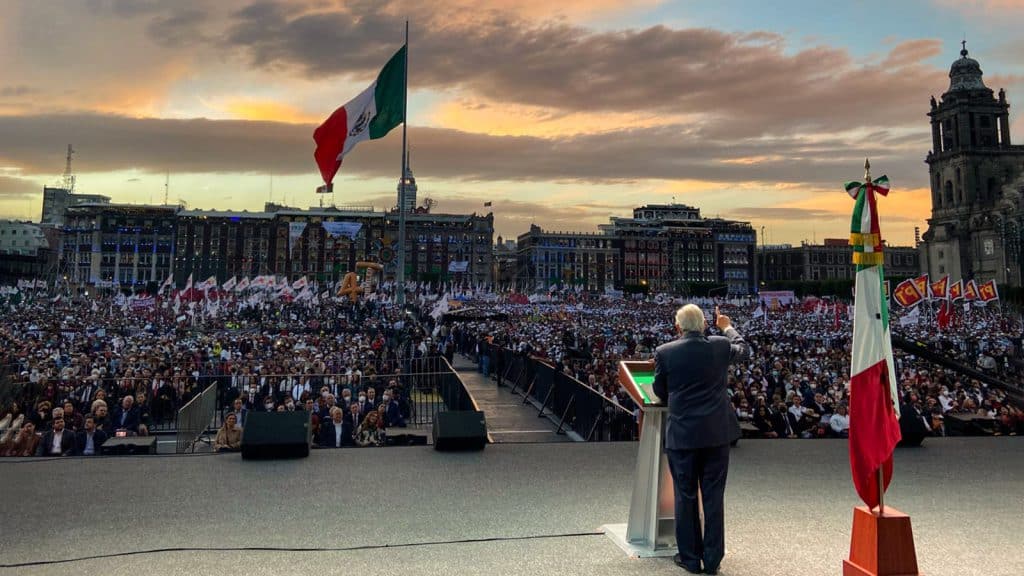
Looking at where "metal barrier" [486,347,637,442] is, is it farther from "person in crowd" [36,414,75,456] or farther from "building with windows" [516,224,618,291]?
"building with windows" [516,224,618,291]

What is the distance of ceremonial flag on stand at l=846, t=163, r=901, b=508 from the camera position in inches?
151

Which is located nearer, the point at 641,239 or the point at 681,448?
the point at 681,448

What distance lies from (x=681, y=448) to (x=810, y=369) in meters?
16.6

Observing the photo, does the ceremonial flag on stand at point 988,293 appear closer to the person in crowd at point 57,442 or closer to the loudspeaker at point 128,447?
the loudspeaker at point 128,447

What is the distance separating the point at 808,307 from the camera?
1844 inches

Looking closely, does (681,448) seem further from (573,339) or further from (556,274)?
(556,274)

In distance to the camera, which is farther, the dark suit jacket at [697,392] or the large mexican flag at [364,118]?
the large mexican flag at [364,118]

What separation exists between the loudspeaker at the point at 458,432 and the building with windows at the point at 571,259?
414ft

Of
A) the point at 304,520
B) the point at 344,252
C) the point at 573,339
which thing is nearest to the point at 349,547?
the point at 304,520

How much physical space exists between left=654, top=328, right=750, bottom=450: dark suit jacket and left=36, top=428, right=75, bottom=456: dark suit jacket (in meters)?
8.42

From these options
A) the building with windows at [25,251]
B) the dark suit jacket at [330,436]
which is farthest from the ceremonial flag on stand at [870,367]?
the building with windows at [25,251]

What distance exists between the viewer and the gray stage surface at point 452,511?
433 centimetres

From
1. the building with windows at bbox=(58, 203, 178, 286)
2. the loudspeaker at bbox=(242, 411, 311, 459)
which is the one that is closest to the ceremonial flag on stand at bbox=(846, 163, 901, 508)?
the loudspeaker at bbox=(242, 411, 311, 459)

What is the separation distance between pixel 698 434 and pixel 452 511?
7.95 feet
